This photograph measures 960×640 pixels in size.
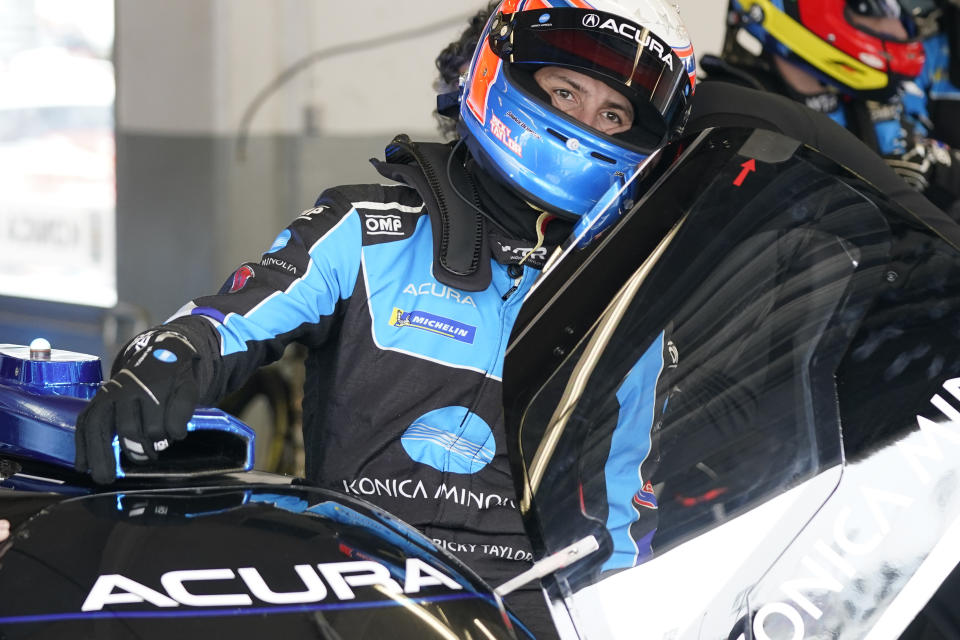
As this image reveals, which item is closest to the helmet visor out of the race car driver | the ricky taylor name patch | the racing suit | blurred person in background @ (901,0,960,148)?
blurred person in background @ (901,0,960,148)

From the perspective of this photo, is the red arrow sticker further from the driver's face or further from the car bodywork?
the driver's face

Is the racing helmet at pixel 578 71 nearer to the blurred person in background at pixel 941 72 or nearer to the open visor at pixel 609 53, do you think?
the open visor at pixel 609 53

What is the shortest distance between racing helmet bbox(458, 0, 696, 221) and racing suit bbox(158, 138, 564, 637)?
9 cm

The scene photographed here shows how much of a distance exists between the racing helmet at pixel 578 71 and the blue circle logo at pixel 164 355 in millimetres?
598

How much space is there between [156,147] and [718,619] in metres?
3.73

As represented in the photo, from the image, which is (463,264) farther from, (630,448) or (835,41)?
(835,41)

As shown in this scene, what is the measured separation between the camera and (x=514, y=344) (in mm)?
1102

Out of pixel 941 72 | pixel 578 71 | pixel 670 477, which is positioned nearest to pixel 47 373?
pixel 670 477

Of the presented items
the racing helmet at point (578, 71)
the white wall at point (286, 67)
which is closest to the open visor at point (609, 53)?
the racing helmet at point (578, 71)

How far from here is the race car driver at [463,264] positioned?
158cm

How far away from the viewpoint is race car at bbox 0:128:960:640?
0.94m

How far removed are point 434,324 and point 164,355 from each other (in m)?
0.47

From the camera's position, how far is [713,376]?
3.47ft

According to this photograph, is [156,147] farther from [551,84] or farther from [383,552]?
[383,552]
